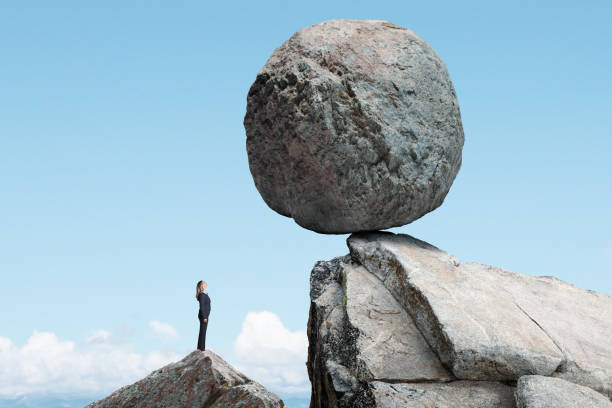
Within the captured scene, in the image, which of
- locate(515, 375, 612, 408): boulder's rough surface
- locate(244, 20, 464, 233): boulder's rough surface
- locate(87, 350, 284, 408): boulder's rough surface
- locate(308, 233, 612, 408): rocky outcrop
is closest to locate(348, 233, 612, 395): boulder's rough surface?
locate(308, 233, 612, 408): rocky outcrop

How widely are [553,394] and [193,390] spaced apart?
3448 millimetres

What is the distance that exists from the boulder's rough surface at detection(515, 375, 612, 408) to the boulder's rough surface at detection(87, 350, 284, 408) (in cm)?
Result: 243

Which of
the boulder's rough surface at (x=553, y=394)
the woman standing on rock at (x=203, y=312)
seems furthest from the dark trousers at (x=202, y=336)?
the boulder's rough surface at (x=553, y=394)

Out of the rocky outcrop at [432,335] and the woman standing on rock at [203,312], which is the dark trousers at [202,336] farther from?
the rocky outcrop at [432,335]

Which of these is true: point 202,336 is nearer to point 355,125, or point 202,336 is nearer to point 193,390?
point 355,125

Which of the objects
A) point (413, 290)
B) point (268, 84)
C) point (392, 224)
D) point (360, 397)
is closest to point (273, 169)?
point (268, 84)

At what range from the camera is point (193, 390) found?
6.24 metres

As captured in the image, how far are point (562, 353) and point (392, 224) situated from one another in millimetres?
2578

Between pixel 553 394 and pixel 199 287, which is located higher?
pixel 199 287

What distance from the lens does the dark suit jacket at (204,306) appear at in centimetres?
1088

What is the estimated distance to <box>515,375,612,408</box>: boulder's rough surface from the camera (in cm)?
666

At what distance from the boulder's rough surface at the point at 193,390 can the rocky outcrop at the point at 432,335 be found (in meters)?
1.42

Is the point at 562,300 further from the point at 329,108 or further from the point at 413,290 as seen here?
the point at 329,108

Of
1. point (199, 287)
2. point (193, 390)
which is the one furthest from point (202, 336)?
point (193, 390)
